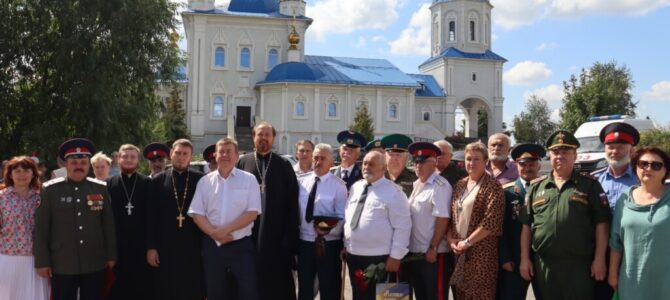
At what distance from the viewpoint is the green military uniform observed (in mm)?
5664

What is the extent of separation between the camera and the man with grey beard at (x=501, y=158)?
6.42 metres

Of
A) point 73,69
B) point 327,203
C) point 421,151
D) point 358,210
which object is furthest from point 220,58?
point 358,210

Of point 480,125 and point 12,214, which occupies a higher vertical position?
point 480,125

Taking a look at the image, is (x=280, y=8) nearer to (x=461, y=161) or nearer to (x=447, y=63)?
(x=447, y=63)

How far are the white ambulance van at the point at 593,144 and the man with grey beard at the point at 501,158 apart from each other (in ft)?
35.3

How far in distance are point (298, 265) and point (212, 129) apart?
40.4 metres

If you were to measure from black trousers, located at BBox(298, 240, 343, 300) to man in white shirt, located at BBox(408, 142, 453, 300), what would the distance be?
814mm

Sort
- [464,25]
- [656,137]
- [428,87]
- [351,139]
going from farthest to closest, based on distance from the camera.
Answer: [464,25], [428,87], [656,137], [351,139]

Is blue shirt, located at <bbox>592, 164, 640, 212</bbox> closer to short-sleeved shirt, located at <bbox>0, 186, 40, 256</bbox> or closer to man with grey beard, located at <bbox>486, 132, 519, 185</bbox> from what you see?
man with grey beard, located at <bbox>486, 132, 519, 185</bbox>

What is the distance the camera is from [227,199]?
226 inches

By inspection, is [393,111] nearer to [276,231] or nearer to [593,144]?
[593,144]

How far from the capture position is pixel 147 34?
17625mm

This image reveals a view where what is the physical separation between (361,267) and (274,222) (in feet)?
3.76

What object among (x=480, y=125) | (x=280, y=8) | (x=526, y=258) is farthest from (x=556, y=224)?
(x=480, y=125)
